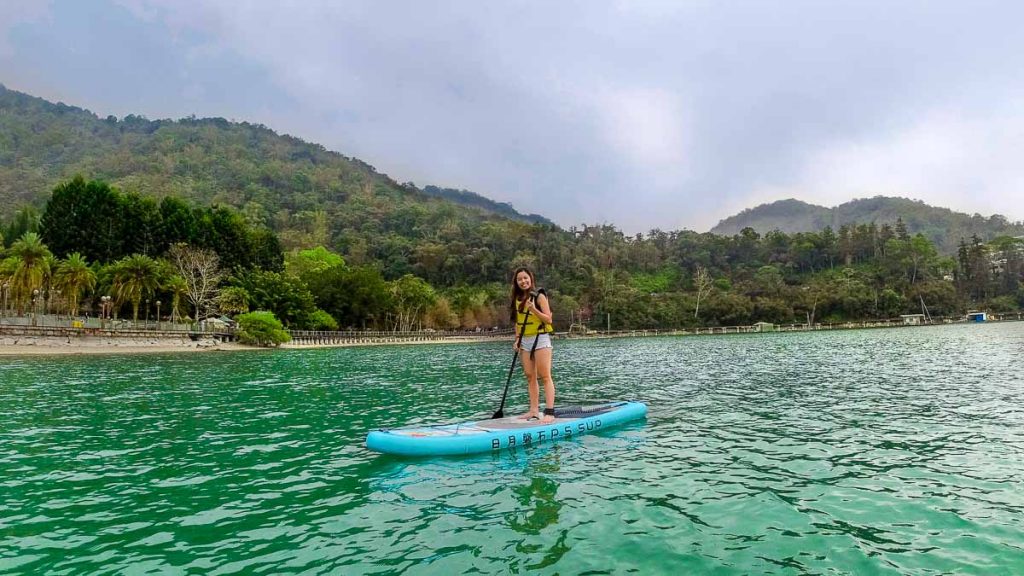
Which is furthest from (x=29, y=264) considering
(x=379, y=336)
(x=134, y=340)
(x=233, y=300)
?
(x=379, y=336)

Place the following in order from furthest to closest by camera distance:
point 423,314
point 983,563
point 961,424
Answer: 1. point 423,314
2. point 961,424
3. point 983,563

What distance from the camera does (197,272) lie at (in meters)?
75.2

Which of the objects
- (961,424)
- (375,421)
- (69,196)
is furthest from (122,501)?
(69,196)

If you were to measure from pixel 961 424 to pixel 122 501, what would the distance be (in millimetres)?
17835

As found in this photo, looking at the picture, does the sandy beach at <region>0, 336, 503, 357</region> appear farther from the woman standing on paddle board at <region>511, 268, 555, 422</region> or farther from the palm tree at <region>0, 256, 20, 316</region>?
the woman standing on paddle board at <region>511, 268, 555, 422</region>

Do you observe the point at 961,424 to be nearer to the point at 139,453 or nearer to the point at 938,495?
the point at 938,495

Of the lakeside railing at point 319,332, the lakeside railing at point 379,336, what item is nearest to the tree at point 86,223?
the lakeside railing at point 319,332

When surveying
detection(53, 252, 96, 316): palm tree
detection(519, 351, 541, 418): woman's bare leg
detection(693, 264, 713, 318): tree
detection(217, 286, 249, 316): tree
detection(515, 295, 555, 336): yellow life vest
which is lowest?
detection(519, 351, 541, 418): woman's bare leg

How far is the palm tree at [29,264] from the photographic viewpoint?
53.4 meters

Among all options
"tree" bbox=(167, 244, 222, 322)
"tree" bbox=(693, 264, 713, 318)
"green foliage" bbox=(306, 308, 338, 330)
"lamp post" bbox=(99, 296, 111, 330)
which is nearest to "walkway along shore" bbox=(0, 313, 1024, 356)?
"lamp post" bbox=(99, 296, 111, 330)

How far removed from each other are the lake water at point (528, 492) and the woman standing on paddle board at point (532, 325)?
175cm

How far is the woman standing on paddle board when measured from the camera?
12328 mm

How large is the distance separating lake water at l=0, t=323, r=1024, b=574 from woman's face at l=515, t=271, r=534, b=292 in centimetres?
345

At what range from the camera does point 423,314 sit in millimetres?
119000
